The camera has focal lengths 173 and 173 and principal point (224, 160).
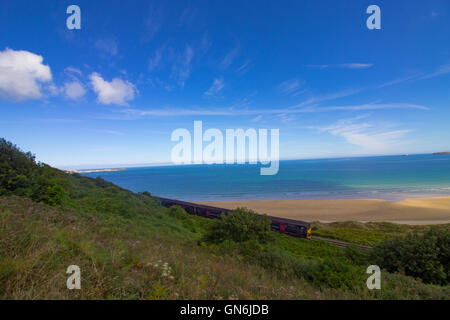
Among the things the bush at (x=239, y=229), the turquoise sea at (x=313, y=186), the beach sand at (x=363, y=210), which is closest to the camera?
the bush at (x=239, y=229)

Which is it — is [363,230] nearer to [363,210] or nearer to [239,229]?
[363,210]

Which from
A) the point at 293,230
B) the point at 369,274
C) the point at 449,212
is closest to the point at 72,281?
the point at 369,274

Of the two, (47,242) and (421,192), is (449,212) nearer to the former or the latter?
(421,192)

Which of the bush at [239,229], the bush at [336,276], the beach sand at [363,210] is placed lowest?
the beach sand at [363,210]

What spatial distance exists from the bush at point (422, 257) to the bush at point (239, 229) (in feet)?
22.9

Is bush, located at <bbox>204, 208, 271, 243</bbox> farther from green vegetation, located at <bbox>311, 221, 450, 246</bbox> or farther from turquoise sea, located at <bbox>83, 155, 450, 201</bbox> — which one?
turquoise sea, located at <bbox>83, 155, 450, 201</bbox>

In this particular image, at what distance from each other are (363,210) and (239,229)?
1390 inches

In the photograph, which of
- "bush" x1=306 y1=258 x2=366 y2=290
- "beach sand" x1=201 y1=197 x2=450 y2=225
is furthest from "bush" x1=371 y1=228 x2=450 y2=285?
"beach sand" x1=201 y1=197 x2=450 y2=225

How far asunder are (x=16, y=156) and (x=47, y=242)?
12971 mm

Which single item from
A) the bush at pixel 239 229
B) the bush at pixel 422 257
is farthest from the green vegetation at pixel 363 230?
the bush at pixel 239 229

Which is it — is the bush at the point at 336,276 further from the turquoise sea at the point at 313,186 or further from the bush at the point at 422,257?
the turquoise sea at the point at 313,186

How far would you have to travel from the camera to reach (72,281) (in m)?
2.87

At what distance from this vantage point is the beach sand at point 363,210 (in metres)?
30.2

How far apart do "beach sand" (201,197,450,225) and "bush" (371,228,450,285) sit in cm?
2296
